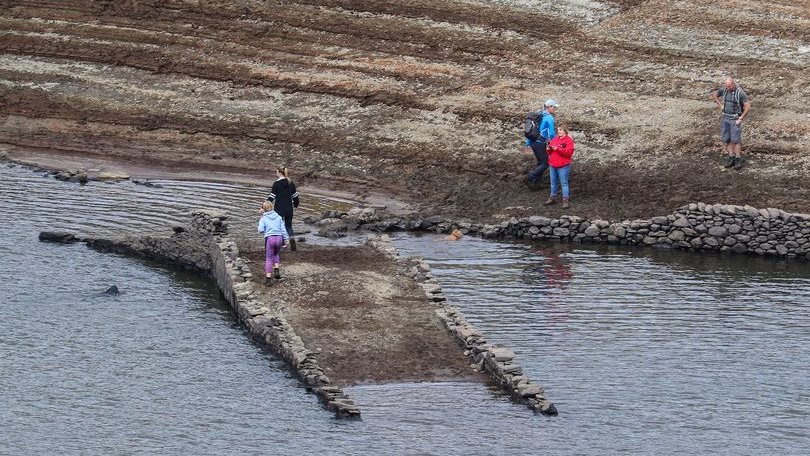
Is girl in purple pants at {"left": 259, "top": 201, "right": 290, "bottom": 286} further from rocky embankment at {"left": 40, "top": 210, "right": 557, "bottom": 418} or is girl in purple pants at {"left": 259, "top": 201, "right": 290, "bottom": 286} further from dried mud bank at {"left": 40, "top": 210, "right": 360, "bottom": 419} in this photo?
dried mud bank at {"left": 40, "top": 210, "right": 360, "bottom": 419}

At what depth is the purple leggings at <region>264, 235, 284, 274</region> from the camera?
106ft

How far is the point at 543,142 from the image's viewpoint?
40.0 meters

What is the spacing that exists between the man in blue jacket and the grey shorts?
170 inches

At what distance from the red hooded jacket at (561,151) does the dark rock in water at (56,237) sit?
1179cm

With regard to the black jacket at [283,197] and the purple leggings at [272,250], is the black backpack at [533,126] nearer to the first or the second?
the black jacket at [283,197]

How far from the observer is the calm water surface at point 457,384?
26.3 m

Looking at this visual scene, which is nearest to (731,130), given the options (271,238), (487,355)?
(271,238)

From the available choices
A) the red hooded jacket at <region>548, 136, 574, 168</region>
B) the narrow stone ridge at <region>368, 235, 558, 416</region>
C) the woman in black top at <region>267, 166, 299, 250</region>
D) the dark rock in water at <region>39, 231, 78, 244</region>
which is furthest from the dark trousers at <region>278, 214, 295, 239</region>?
the red hooded jacket at <region>548, 136, 574, 168</region>

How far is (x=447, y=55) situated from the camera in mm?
48250

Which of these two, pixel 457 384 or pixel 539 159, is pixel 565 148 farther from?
pixel 457 384

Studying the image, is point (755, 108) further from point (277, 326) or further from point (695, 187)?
point (277, 326)

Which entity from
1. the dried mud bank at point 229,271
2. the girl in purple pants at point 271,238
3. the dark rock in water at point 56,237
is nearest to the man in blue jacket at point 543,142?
the dried mud bank at point 229,271

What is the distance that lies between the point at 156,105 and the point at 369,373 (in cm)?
2091

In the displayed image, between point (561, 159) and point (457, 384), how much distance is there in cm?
1215
